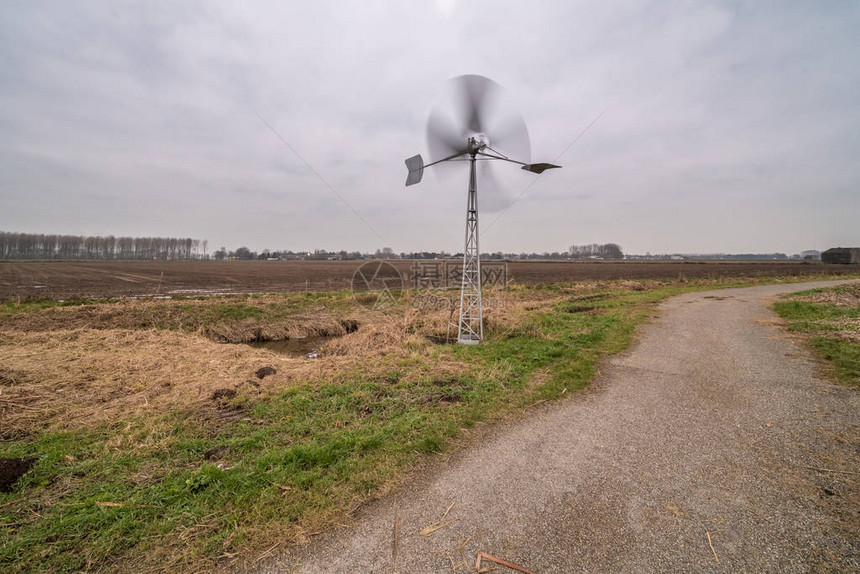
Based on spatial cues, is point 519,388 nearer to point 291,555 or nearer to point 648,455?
point 648,455

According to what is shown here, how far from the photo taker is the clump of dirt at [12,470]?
4.42 meters

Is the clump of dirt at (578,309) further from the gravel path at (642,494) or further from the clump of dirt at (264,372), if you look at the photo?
the clump of dirt at (264,372)

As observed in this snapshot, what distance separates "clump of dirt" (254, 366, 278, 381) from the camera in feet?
29.3

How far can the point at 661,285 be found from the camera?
34.5 m

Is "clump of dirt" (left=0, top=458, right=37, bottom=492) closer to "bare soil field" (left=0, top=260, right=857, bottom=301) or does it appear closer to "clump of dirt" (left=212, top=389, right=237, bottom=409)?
"clump of dirt" (left=212, top=389, right=237, bottom=409)

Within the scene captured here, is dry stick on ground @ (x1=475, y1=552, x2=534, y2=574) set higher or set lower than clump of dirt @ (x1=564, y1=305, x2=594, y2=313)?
lower

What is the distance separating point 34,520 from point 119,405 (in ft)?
11.9

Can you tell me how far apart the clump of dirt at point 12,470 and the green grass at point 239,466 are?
0.51 feet

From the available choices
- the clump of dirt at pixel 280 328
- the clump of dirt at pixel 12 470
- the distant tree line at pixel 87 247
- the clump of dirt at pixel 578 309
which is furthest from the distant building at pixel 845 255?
the distant tree line at pixel 87 247

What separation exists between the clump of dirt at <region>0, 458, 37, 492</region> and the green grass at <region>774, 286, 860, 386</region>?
49.8 ft

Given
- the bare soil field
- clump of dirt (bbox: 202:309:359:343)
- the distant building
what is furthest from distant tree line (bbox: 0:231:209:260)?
the distant building

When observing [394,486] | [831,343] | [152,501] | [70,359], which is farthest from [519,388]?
[70,359]

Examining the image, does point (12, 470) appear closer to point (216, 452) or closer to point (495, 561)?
point (216, 452)

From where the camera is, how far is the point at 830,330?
11781 millimetres
